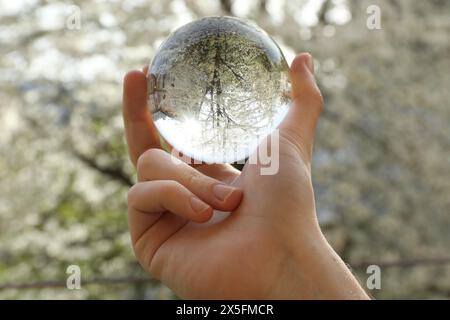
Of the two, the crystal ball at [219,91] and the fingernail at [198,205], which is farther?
the crystal ball at [219,91]

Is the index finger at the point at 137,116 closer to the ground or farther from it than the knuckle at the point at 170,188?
farther from it

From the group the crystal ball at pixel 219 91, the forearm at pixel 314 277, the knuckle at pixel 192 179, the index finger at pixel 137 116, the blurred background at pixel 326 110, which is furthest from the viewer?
the blurred background at pixel 326 110

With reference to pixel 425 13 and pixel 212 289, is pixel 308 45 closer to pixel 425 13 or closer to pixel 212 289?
pixel 425 13

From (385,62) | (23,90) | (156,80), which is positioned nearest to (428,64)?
(385,62)

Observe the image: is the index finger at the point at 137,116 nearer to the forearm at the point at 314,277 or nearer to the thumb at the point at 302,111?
the thumb at the point at 302,111

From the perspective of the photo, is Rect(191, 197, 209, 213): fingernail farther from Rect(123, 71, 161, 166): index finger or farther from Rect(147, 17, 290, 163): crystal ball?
Rect(123, 71, 161, 166): index finger

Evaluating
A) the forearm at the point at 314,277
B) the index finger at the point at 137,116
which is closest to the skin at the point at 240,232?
the forearm at the point at 314,277

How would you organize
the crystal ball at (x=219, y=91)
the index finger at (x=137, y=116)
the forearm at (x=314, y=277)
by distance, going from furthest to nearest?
the index finger at (x=137, y=116), the crystal ball at (x=219, y=91), the forearm at (x=314, y=277)
